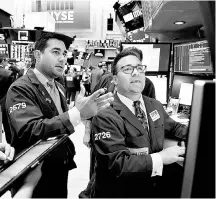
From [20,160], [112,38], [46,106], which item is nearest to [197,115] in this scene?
[20,160]

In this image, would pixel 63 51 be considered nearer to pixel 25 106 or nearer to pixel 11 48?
pixel 25 106

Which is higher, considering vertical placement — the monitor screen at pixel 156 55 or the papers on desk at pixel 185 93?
the monitor screen at pixel 156 55

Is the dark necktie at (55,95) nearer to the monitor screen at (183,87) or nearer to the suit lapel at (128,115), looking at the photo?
the suit lapel at (128,115)

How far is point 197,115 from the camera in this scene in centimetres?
56

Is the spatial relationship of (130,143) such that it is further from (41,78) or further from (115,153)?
(41,78)

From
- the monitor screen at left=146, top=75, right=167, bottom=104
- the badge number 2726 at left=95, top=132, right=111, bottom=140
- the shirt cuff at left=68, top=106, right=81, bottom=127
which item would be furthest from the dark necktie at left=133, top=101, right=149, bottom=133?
the monitor screen at left=146, top=75, right=167, bottom=104

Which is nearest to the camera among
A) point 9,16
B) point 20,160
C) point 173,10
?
point 20,160

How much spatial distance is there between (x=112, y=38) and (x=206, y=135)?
52.3ft

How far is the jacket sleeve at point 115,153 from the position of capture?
1492 millimetres

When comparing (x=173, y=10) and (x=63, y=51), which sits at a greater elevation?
(x=173, y=10)

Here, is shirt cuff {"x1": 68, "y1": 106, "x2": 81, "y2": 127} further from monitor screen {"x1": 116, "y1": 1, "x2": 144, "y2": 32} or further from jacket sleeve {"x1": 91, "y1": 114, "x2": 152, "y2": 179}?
monitor screen {"x1": 116, "y1": 1, "x2": 144, "y2": 32}

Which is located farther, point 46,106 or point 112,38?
point 112,38

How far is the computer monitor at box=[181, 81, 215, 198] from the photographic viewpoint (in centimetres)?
55

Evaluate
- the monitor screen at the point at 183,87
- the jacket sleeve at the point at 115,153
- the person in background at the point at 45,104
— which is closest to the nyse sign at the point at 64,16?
the monitor screen at the point at 183,87
